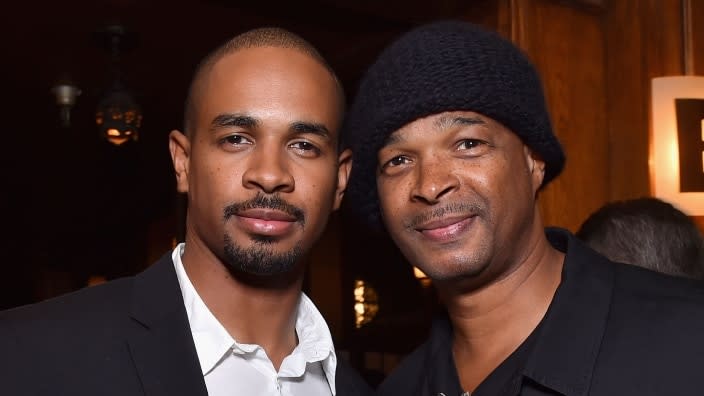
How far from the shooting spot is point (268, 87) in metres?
1.96

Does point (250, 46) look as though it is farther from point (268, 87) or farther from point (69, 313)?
point (69, 313)

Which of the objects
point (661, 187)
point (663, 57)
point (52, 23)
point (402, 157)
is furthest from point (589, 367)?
point (52, 23)

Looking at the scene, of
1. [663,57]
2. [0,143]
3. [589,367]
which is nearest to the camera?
[589,367]

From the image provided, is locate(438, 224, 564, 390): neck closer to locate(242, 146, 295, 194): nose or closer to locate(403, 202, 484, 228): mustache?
locate(403, 202, 484, 228): mustache

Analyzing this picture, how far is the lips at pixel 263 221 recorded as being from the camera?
1869 millimetres

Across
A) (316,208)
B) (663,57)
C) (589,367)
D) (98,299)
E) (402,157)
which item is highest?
(663,57)

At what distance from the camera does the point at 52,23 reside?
521 cm

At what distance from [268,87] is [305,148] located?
19 centimetres

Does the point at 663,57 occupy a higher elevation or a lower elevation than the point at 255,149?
higher

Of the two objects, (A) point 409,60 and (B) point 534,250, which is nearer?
(A) point 409,60

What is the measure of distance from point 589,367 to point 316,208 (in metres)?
0.77

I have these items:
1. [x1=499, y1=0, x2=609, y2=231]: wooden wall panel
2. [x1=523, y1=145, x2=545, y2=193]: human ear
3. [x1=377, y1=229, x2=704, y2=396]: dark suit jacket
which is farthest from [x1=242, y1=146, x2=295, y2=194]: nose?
[x1=499, y1=0, x2=609, y2=231]: wooden wall panel

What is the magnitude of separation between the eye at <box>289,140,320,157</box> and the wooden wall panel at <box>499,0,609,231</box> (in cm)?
197

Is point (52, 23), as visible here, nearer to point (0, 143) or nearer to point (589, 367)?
point (0, 143)
